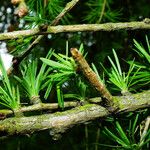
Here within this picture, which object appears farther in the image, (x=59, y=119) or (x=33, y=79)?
(x=33, y=79)

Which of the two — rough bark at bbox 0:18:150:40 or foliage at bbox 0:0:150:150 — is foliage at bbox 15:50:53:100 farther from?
rough bark at bbox 0:18:150:40

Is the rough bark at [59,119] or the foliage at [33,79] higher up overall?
the foliage at [33,79]

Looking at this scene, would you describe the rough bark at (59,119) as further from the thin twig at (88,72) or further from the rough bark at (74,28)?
the rough bark at (74,28)

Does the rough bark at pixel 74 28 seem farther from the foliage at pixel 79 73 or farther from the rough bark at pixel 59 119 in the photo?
the rough bark at pixel 59 119

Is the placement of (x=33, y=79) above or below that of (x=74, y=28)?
below

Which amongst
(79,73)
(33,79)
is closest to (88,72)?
(79,73)

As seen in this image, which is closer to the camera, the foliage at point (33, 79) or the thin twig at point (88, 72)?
the thin twig at point (88, 72)

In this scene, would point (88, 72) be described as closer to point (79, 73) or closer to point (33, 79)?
point (79, 73)

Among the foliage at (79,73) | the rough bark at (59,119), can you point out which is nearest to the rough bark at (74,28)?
the foliage at (79,73)

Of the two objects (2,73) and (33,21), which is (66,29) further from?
(33,21)

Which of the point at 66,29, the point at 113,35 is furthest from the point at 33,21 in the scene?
the point at 113,35

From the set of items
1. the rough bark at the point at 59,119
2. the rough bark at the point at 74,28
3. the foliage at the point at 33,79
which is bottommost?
the rough bark at the point at 59,119
